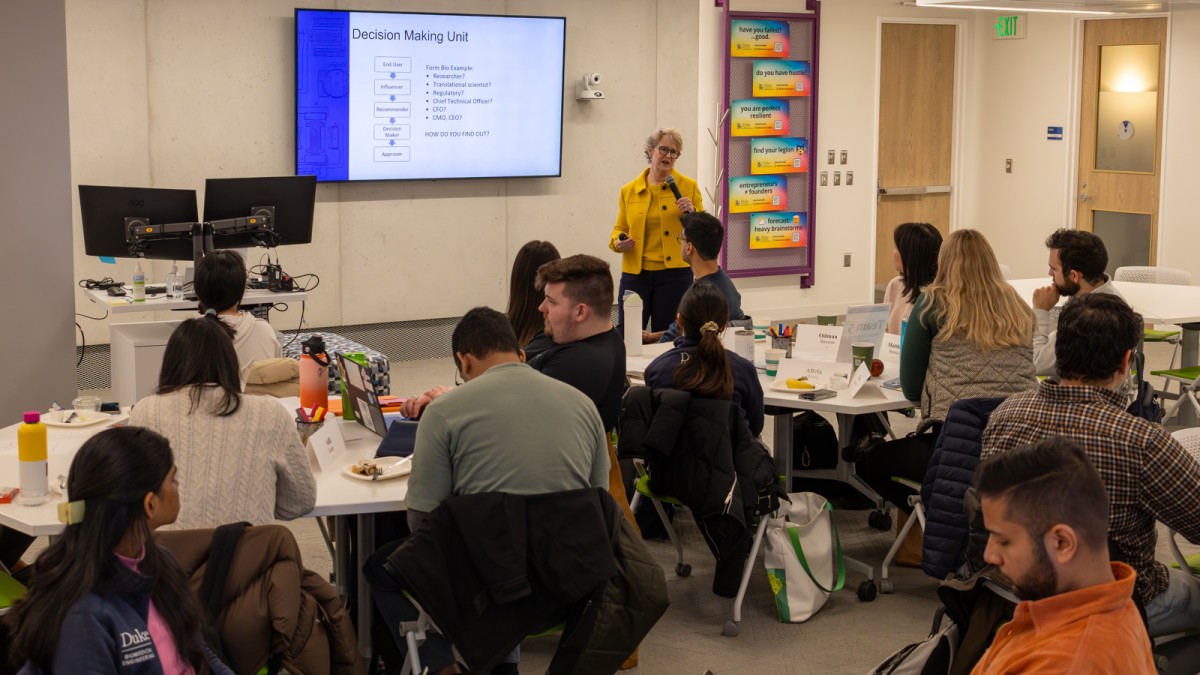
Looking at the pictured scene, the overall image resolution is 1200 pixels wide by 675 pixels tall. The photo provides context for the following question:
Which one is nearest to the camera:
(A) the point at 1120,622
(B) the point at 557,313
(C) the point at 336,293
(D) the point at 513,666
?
(A) the point at 1120,622

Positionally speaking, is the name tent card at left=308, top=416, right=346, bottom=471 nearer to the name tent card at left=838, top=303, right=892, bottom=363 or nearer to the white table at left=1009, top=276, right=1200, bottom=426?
the name tent card at left=838, top=303, right=892, bottom=363

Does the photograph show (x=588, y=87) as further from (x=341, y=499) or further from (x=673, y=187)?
(x=341, y=499)

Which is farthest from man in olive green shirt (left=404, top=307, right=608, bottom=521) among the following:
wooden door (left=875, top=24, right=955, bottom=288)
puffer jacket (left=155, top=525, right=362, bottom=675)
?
wooden door (left=875, top=24, right=955, bottom=288)

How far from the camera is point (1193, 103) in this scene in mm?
9172

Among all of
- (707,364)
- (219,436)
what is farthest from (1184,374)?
(219,436)

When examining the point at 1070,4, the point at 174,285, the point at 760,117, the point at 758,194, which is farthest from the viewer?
the point at 758,194

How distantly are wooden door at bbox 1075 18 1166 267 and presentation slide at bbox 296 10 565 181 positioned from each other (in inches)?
181

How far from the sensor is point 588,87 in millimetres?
8492

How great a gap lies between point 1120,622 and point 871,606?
252 cm

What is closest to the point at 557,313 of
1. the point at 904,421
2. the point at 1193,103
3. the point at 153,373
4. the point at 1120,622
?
the point at 1120,622

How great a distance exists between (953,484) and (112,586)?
7.97 feet

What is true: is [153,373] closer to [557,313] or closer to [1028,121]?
[557,313]

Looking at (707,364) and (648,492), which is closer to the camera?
A: (707,364)

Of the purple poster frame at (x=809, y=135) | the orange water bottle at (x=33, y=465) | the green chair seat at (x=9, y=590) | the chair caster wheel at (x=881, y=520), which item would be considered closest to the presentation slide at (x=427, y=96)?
the purple poster frame at (x=809, y=135)
